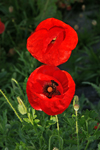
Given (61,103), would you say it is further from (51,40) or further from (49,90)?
(51,40)

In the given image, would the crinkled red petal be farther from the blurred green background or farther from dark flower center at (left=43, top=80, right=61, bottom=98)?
the blurred green background

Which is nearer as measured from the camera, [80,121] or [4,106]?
[80,121]

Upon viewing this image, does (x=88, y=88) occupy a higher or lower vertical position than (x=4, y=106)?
lower

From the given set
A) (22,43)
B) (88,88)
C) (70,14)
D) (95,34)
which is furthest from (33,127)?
(70,14)

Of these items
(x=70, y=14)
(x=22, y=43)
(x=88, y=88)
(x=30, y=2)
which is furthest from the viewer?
(x=70, y=14)

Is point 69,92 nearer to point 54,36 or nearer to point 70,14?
point 54,36

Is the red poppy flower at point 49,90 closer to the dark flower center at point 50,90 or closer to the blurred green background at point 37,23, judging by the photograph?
the dark flower center at point 50,90

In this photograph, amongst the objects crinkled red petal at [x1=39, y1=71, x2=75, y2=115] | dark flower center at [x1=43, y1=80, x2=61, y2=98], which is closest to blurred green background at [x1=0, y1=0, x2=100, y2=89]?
dark flower center at [x1=43, y1=80, x2=61, y2=98]
